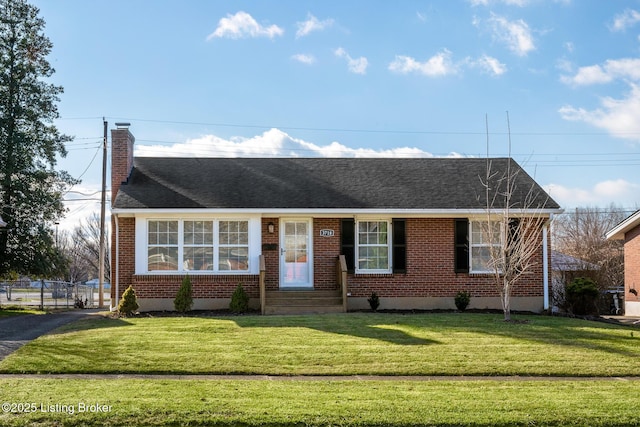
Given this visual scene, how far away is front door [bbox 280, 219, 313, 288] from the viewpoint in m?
19.5

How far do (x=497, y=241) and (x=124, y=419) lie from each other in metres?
13.8

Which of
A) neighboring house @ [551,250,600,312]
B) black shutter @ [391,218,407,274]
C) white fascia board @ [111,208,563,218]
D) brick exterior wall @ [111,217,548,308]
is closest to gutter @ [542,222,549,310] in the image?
brick exterior wall @ [111,217,548,308]

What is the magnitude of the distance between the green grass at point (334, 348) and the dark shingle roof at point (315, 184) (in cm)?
451

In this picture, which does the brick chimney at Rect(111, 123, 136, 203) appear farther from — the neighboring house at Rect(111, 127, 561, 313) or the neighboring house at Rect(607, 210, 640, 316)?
the neighboring house at Rect(607, 210, 640, 316)

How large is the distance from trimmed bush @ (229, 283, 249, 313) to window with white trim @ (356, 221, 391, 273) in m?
3.53

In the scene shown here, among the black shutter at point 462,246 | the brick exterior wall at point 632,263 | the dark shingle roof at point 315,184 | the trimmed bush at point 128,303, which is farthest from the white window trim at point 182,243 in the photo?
the brick exterior wall at point 632,263

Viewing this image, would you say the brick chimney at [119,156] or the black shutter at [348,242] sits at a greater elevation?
the brick chimney at [119,156]

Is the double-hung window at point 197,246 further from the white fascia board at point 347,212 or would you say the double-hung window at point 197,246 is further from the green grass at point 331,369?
the green grass at point 331,369

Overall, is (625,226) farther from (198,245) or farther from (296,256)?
(198,245)

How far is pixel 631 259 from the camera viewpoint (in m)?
26.5

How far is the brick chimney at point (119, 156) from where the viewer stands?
66.9ft

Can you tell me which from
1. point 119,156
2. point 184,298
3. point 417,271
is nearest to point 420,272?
point 417,271

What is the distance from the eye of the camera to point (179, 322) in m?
15.5

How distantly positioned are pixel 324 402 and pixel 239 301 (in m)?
9.78
